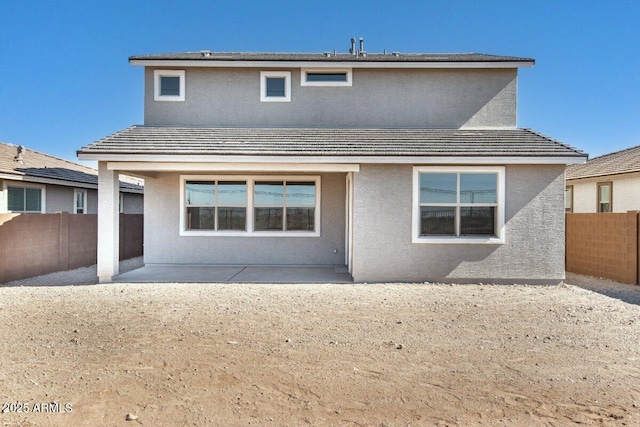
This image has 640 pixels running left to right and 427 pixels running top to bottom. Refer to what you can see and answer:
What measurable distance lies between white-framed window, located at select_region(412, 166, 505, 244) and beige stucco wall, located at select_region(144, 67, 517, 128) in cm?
347

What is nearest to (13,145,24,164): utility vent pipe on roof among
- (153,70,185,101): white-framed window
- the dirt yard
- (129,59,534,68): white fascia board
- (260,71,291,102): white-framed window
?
(129,59,534,68): white fascia board

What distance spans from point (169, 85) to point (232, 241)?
598cm

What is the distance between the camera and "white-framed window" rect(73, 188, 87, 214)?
15.9 m

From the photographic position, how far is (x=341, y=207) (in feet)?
38.3

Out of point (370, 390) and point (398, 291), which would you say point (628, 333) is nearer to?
point (398, 291)

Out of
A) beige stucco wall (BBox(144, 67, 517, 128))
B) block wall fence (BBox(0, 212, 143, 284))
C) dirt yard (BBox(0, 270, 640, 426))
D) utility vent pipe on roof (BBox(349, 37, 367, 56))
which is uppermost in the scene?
utility vent pipe on roof (BBox(349, 37, 367, 56))

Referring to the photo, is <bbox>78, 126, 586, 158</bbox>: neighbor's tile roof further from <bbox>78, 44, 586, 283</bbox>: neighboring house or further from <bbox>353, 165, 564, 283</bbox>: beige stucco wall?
<bbox>353, 165, 564, 283</bbox>: beige stucco wall

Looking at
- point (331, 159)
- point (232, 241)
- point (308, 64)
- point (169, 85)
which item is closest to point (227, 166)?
point (331, 159)

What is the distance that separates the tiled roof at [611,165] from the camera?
1499 cm

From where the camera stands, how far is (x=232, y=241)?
1154 cm

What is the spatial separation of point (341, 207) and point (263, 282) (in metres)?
3.81

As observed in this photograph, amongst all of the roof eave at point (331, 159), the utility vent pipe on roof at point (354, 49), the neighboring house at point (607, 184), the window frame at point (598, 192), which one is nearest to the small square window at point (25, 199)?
the roof eave at point (331, 159)

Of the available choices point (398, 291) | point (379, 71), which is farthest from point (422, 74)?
point (398, 291)

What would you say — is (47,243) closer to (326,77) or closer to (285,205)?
(285,205)
